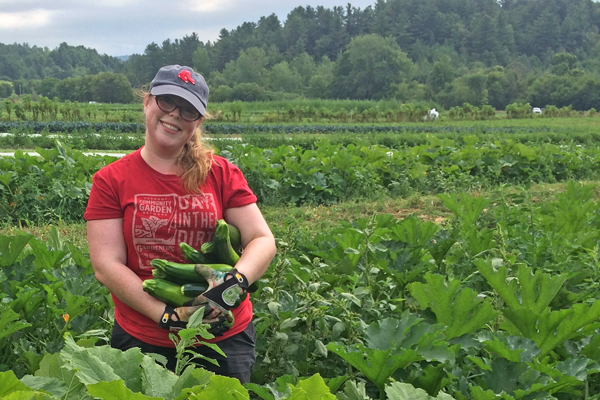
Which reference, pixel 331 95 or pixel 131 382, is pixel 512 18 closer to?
pixel 331 95

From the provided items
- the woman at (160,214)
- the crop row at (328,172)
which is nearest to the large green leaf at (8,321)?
the woman at (160,214)

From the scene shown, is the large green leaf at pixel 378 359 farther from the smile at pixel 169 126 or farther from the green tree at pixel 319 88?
the green tree at pixel 319 88

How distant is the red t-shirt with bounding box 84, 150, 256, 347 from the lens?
2471mm

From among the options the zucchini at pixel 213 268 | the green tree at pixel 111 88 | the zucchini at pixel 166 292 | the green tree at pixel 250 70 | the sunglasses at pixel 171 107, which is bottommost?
the zucchini at pixel 166 292

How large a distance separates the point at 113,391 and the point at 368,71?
7249 cm

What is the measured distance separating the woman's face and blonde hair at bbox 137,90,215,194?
0.19 feet

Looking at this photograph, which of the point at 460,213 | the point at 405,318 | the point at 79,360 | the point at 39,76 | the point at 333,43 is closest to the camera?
the point at 79,360

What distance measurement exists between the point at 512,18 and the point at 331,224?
11975 centimetres

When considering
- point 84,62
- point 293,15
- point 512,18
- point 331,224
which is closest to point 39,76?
point 84,62

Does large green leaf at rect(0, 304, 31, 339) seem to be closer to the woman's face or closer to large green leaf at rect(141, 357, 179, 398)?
the woman's face

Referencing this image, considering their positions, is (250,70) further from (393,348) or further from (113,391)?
(113,391)

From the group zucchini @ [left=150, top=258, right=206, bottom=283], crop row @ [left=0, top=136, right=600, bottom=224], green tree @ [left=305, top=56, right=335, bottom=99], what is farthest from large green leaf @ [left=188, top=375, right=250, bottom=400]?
green tree @ [left=305, top=56, right=335, bottom=99]

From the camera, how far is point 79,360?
4.64 ft

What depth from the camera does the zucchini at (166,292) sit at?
90.8 inches
